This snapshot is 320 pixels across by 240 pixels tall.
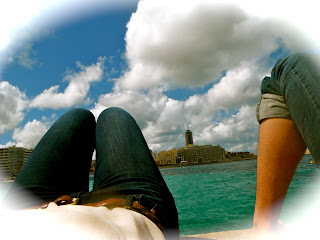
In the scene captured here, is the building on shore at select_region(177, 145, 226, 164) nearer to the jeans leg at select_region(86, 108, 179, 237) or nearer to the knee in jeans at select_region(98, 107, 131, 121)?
the knee in jeans at select_region(98, 107, 131, 121)

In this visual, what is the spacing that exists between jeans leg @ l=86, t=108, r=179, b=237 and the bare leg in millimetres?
279

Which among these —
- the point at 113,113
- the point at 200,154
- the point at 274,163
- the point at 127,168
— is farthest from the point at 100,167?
the point at 200,154

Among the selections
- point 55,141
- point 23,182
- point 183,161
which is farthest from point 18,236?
point 183,161

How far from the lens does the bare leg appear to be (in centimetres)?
62

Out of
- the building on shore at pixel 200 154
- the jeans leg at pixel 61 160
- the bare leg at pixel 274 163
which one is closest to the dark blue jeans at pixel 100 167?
the jeans leg at pixel 61 160

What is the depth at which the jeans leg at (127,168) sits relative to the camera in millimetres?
663

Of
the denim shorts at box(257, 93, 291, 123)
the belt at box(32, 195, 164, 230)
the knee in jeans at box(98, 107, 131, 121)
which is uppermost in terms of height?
the knee in jeans at box(98, 107, 131, 121)

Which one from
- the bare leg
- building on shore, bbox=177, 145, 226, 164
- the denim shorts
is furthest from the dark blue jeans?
building on shore, bbox=177, 145, 226, 164

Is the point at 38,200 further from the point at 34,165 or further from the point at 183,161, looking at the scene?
the point at 183,161

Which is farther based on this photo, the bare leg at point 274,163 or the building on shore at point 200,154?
the building on shore at point 200,154

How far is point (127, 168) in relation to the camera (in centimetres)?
73

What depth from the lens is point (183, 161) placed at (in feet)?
216

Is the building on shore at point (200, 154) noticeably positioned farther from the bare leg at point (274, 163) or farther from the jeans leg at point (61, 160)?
the bare leg at point (274, 163)

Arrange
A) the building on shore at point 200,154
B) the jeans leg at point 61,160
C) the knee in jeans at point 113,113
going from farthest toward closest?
the building on shore at point 200,154 < the knee in jeans at point 113,113 < the jeans leg at point 61,160
